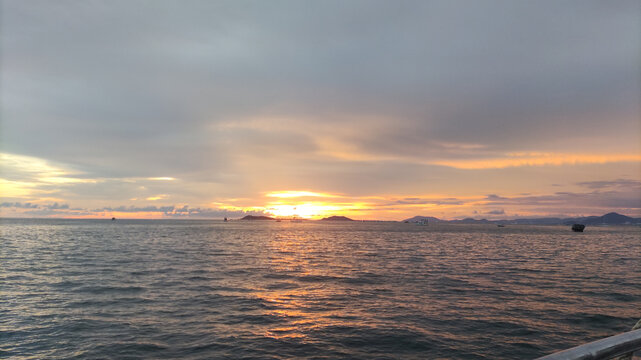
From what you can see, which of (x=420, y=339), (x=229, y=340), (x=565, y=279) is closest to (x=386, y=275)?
(x=565, y=279)

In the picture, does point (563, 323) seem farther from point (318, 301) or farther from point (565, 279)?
point (565, 279)

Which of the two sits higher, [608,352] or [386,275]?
[608,352]

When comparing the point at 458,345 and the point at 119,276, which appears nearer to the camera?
the point at 458,345

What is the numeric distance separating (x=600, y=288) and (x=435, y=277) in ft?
44.1

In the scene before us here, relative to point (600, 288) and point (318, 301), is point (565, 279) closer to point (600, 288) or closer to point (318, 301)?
point (600, 288)

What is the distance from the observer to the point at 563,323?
2044cm

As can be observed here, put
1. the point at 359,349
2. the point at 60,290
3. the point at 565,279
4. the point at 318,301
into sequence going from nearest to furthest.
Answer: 1. the point at 359,349
2. the point at 318,301
3. the point at 60,290
4. the point at 565,279

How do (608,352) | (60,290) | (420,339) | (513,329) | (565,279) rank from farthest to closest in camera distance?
(565,279) < (60,290) < (513,329) < (420,339) < (608,352)

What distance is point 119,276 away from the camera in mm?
36938

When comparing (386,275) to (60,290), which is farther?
(386,275)

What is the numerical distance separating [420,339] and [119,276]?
103 feet

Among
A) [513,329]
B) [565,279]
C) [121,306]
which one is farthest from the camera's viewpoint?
[565,279]

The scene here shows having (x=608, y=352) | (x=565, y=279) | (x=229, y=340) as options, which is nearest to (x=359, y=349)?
(x=229, y=340)

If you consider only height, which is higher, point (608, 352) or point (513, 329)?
point (608, 352)
